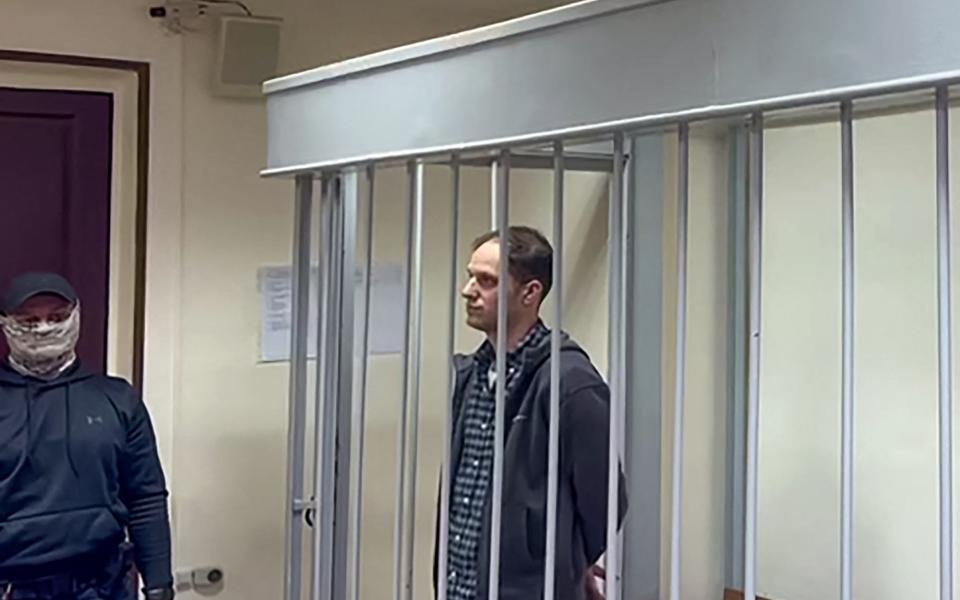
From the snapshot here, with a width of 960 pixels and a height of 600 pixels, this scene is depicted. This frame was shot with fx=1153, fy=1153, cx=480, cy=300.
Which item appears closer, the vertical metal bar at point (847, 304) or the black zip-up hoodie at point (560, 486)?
the vertical metal bar at point (847, 304)

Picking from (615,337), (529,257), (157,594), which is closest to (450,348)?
(615,337)

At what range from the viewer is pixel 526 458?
2.21 m

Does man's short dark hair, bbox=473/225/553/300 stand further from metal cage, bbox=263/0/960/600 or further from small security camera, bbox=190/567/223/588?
small security camera, bbox=190/567/223/588

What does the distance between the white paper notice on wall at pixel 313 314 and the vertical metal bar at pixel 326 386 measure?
875 millimetres

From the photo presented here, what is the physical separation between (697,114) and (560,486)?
3.52 feet

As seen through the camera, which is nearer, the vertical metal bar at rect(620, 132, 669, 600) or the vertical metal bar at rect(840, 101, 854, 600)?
the vertical metal bar at rect(840, 101, 854, 600)

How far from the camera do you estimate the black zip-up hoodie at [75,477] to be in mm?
2570

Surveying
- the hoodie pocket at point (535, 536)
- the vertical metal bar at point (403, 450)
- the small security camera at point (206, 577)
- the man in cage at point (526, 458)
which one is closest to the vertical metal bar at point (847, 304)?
the vertical metal bar at point (403, 450)

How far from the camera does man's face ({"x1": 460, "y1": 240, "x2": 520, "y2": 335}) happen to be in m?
2.33

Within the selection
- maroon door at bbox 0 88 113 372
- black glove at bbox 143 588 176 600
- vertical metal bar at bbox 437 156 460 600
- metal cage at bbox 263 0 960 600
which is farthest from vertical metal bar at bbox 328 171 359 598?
maroon door at bbox 0 88 113 372

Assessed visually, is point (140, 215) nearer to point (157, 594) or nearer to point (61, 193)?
point (61, 193)

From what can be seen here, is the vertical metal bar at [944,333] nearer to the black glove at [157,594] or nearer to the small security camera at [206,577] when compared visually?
the black glove at [157,594]

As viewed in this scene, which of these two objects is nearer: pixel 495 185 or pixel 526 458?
pixel 526 458

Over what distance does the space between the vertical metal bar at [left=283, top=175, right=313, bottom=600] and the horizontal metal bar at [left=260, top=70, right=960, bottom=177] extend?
1.13 feet
